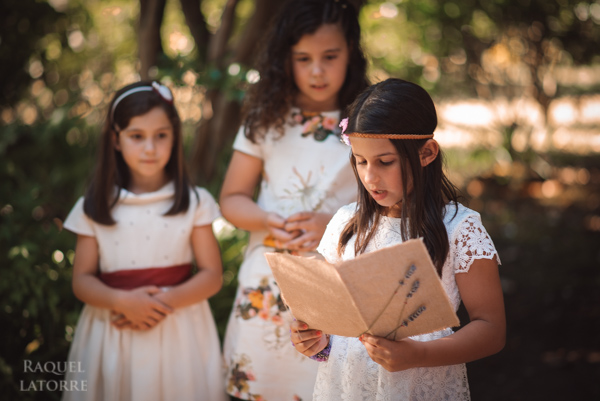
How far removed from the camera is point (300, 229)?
7.50 ft

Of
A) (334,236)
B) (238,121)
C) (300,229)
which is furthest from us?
(238,121)

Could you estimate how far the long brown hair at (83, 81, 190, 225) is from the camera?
8.25 ft

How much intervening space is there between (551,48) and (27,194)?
280 inches

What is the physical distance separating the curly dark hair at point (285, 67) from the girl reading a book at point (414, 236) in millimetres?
684

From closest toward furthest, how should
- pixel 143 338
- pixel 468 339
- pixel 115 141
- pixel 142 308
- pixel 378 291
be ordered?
pixel 378 291 → pixel 468 339 → pixel 142 308 → pixel 143 338 → pixel 115 141

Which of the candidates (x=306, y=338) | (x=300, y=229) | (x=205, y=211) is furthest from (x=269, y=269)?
(x=306, y=338)

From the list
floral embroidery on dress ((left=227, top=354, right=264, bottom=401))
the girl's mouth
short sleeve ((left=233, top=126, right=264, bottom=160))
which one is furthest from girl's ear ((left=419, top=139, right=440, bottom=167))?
floral embroidery on dress ((left=227, top=354, right=264, bottom=401))

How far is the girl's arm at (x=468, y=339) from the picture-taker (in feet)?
5.10

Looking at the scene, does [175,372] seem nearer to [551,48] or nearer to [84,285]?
[84,285]

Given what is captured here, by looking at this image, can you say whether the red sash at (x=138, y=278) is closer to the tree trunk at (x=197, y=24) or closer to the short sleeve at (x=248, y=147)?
the short sleeve at (x=248, y=147)

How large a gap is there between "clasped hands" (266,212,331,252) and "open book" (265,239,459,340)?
661mm

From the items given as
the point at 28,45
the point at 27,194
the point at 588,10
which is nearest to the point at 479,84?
the point at 588,10

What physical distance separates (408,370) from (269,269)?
82 cm

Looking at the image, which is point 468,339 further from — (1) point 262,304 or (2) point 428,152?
(1) point 262,304
